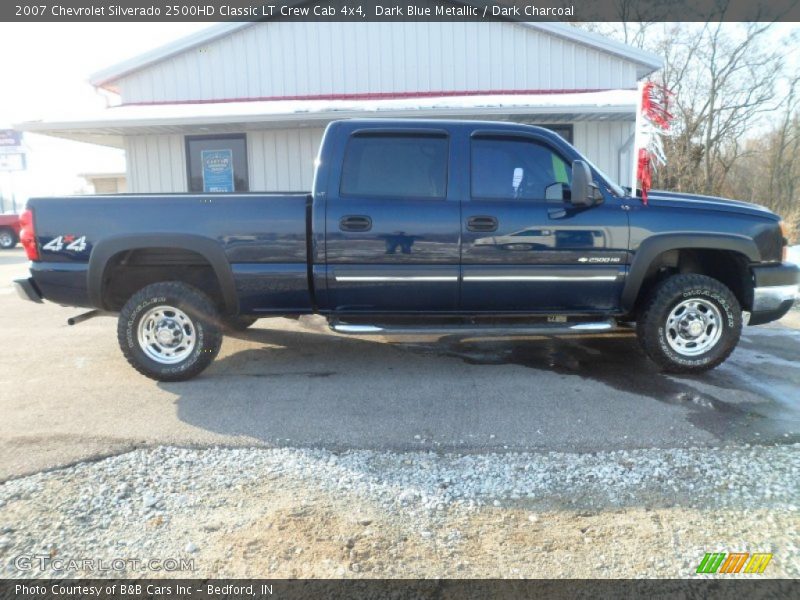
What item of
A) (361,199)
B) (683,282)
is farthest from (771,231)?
(361,199)

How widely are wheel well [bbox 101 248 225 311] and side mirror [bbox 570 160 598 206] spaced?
3081 mm

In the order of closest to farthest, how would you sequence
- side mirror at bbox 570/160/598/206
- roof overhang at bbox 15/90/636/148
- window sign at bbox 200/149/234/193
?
side mirror at bbox 570/160/598/206 < roof overhang at bbox 15/90/636/148 < window sign at bbox 200/149/234/193

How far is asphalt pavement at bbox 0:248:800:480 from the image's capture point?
3701mm

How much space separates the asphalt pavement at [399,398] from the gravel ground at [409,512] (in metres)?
0.26

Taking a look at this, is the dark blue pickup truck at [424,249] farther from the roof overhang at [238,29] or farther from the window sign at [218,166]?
the roof overhang at [238,29]

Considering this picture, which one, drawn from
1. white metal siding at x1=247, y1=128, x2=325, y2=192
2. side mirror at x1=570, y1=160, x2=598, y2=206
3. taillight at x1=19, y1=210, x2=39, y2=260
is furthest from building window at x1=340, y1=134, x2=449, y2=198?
white metal siding at x1=247, y1=128, x2=325, y2=192

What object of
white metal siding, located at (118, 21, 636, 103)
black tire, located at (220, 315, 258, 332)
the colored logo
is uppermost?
white metal siding, located at (118, 21, 636, 103)

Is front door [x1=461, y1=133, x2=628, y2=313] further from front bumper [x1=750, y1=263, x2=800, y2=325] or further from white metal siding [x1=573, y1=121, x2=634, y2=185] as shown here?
white metal siding [x1=573, y1=121, x2=634, y2=185]

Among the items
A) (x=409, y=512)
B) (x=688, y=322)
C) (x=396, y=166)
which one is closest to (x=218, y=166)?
(x=396, y=166)

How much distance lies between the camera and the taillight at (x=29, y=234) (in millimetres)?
4570

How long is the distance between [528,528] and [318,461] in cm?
132

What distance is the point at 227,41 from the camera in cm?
1125

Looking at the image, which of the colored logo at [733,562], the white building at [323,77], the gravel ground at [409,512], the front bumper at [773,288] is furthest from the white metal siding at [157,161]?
the colored logo at [733,562]

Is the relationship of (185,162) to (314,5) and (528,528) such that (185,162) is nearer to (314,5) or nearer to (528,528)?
(314,5)
